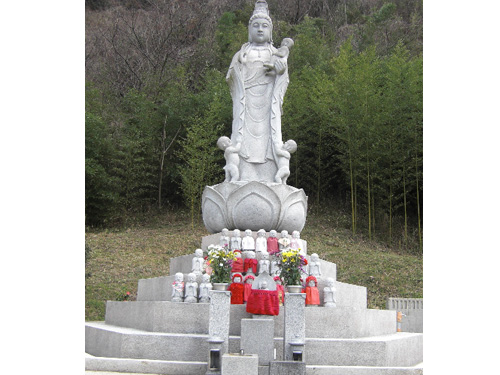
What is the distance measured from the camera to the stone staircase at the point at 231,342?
560cm

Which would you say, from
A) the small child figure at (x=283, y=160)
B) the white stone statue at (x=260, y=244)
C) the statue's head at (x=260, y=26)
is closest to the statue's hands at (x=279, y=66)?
the statue's head at (x=260, y=26)

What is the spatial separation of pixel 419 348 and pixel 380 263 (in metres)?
6.47

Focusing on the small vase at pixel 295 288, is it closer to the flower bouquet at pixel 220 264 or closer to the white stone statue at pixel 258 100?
the flower bouquet at pixel 220 264

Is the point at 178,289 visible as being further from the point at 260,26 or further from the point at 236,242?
the point at 260,26

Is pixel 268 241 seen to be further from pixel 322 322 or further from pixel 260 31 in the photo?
pixel 260 31

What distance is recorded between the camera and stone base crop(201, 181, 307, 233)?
7.98 metres

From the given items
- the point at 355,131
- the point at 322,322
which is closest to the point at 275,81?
the point at 322,322

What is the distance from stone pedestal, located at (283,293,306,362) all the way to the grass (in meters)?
6.35

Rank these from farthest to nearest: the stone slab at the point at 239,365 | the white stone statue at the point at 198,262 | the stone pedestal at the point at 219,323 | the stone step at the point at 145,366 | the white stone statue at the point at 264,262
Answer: the white stone statue at the point at 198,262 < the white stone statue at the point at 264,262 < the stone step at the point at 145,366 < the stone pedestal at the point at 219,323 < the stone slab at the point at 239,365

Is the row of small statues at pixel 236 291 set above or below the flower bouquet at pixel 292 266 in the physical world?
below

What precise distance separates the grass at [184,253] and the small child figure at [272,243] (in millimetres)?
4666

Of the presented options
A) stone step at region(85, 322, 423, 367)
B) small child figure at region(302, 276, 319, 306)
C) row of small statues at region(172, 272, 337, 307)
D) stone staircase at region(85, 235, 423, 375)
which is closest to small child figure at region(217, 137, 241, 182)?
stone staircase at region(85, 235, 423, 375)

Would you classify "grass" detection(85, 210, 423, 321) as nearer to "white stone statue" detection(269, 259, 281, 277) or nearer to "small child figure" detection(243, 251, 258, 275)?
"small child figure" detection(243, 251, 258, 275)

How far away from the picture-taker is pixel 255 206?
7.98m
